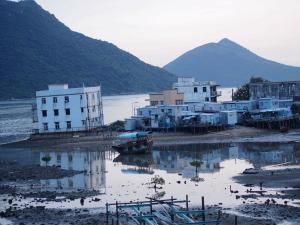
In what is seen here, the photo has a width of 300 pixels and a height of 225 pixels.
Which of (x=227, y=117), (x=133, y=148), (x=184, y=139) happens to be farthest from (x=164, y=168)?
(x=227, y=117)

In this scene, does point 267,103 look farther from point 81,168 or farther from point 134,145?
point 81,168

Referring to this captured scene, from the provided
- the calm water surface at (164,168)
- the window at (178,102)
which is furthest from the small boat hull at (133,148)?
the window at (178,102)

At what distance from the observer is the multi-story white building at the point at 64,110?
6950cm

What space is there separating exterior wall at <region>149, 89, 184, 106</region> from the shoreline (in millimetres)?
12362

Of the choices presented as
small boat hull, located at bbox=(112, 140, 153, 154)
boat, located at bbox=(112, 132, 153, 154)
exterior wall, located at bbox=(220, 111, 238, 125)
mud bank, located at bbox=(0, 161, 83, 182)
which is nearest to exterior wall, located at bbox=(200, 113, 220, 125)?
Answer: exterior wall, located at bbox=(220, 111, 238, 125)

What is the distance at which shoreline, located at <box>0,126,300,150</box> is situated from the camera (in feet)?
192

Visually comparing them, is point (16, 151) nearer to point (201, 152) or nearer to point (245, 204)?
point (201, 152)

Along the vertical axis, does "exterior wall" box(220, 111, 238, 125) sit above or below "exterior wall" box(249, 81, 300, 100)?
below

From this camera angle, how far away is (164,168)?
139ft

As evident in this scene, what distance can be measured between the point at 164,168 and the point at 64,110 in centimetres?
3053

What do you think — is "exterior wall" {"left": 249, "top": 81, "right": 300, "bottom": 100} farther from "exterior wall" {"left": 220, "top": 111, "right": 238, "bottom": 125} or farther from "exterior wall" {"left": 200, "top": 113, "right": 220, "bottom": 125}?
"exterior wall" {"left": 200, "top": 113, "right": 220, "bottom": 125}

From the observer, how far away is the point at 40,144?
65875mm

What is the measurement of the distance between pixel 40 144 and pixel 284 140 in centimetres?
3022

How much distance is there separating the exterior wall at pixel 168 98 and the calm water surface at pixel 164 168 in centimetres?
2194
